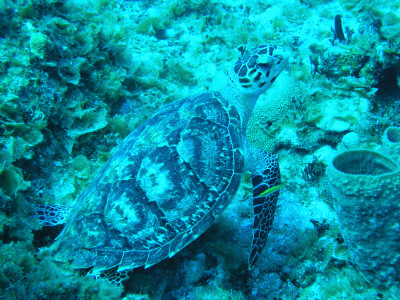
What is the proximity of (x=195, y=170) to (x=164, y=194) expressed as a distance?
13.4 inches

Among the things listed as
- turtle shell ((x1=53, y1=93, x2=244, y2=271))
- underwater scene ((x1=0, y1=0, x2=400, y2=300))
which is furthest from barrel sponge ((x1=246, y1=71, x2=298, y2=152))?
turtle shell ((x1=53, y1=93, x2=244, y2=271))

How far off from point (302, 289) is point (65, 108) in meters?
3.00

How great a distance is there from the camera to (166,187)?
1.99 m

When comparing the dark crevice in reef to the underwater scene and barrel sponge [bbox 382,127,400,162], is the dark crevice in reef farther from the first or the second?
barrel sponge [bbox 382,127,400,162]

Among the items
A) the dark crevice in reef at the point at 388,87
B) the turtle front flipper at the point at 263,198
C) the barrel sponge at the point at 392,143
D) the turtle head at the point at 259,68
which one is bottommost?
the turtle front flipper at the point at 263,198

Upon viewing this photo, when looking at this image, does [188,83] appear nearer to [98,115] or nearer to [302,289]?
[98,115]

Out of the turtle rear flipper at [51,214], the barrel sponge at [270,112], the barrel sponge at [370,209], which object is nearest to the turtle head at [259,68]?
the barrel sponge at [270,112]

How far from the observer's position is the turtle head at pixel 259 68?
257cm

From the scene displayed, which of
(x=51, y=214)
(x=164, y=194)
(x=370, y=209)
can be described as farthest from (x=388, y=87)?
(x=51, y=214)

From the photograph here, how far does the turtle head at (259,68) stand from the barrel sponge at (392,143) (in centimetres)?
134

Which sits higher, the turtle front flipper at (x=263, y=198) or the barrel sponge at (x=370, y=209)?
the barrel sponge at (x=370, y=209)

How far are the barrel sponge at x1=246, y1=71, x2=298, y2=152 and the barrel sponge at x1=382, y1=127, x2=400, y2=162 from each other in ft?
4.12

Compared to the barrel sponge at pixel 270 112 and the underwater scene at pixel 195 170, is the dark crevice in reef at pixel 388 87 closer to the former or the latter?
the underwater scene at pixel 195 170

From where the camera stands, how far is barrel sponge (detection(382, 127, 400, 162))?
5.13 ft
